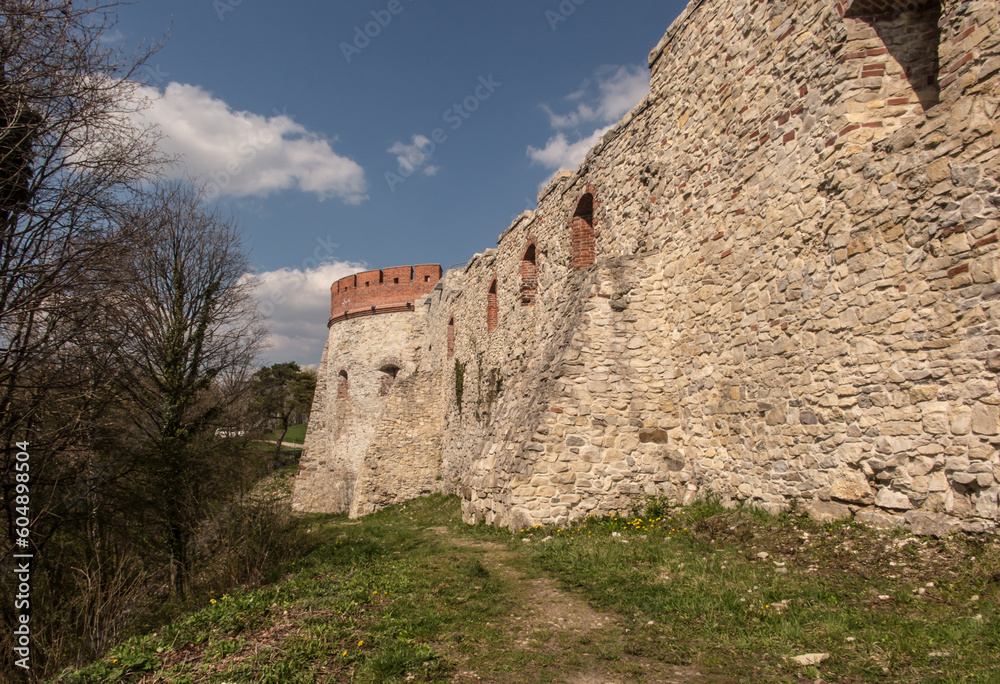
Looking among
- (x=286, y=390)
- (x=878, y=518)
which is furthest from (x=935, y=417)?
(x=286, y=390)

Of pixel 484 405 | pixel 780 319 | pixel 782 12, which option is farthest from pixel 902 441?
pixel 484 405

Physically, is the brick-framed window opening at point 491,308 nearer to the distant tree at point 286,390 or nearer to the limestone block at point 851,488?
the limestone block at point 851,488

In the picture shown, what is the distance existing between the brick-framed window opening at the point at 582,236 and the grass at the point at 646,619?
5.96 m

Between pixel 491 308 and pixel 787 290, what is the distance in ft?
34.0

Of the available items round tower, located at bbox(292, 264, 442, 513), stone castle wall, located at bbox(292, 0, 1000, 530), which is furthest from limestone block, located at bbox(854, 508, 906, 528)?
round tower, located at bbox(292, 264, 442, 513)

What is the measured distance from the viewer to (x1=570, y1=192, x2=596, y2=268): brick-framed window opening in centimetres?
1046

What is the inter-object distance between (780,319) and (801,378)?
2.20 feet

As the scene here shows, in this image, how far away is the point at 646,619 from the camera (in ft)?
12.9

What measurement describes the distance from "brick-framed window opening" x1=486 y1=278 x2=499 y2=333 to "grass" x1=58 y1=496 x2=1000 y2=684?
9.99m

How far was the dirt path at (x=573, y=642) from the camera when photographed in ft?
10.5

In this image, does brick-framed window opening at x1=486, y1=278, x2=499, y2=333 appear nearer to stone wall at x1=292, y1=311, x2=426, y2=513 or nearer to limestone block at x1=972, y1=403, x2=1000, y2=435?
stone wall at x1=292, y1=311, x2=426, y2=513

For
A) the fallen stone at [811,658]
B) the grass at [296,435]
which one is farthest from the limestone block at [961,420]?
the grass at [296,435]

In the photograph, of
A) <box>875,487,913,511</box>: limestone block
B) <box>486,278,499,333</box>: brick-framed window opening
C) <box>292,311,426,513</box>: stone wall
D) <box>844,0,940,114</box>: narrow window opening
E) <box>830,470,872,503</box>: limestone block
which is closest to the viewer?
<box>875,487,913,511</box>: limestone block

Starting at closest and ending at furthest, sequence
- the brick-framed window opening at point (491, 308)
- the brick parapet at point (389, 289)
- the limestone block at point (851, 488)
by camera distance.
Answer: the limestone block at point (851, 488) → the brick-framed window opening at point (491, 308) → the brick parapet at point (389, 289)
